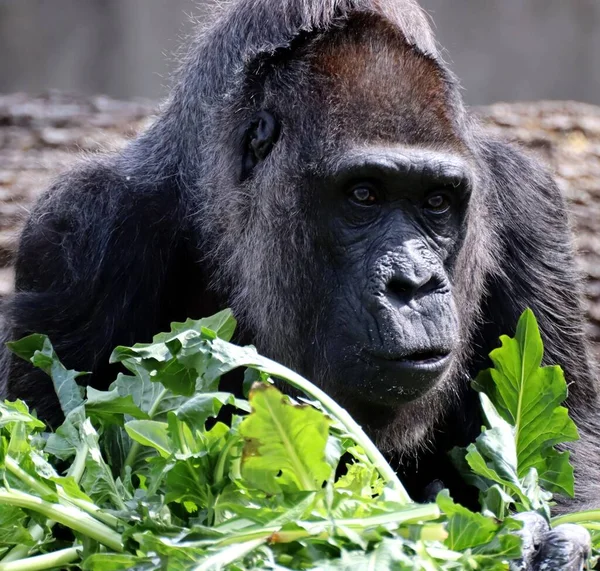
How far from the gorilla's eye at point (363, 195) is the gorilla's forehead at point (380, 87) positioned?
0.20m

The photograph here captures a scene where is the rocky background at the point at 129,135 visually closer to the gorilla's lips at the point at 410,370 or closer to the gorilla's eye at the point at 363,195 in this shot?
the gorilla's eye at the point at 363,195

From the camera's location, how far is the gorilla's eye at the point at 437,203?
4.34m

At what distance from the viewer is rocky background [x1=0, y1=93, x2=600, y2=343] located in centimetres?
864

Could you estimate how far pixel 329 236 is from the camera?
14.0 feet

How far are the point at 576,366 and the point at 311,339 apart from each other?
1.57 meters

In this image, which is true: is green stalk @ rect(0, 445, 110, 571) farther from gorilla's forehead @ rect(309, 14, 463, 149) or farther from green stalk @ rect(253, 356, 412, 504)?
gorilla's forehead @ rect(309, 14, 463, 149)

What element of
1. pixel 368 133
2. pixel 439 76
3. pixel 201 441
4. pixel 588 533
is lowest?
pixel 588 533

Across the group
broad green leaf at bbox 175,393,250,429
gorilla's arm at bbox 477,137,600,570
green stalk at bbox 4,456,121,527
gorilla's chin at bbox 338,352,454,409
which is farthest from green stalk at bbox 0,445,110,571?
gorilla's arm at bbox 477,137,600,570

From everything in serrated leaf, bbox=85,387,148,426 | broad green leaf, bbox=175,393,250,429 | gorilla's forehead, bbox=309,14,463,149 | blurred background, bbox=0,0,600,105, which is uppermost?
blurred background, bbox=0,0,600,105

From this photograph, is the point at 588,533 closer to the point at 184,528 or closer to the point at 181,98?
the point at 184,528

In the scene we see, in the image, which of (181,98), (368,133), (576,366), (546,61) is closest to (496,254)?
(576,366)

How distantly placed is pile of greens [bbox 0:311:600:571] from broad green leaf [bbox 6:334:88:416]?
1cm

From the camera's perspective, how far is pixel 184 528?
292cm

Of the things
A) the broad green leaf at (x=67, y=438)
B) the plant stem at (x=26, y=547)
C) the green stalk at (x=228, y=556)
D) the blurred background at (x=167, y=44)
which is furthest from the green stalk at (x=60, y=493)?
the blurred background at (x=167, y=44)
